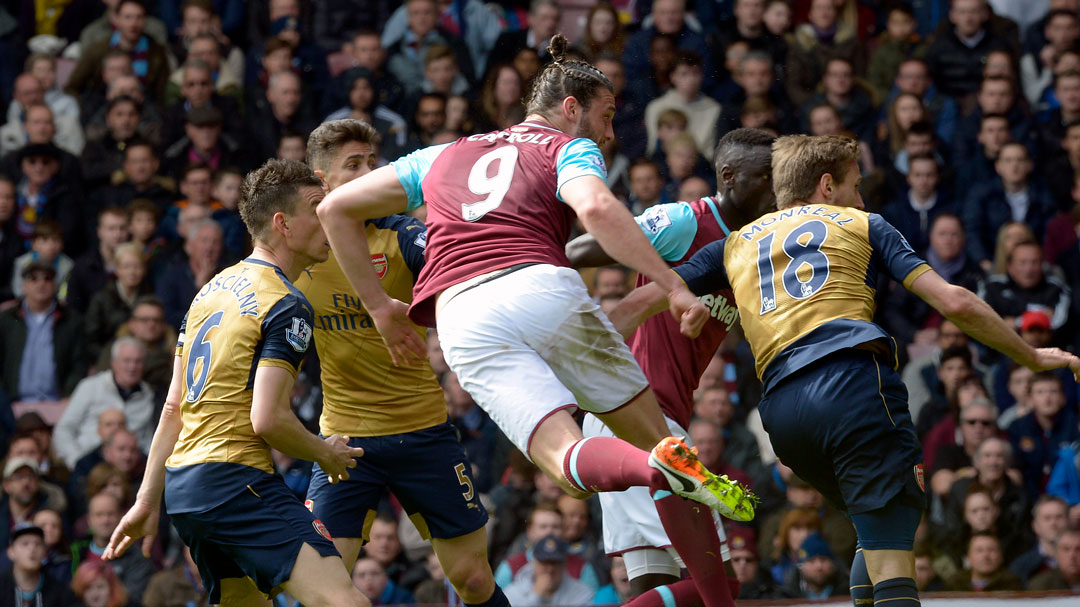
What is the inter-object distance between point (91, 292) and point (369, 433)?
20.6ft

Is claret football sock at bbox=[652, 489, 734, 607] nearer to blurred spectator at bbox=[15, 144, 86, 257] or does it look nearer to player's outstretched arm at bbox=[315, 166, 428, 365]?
player's outstretched arm at bbox=[315, 166, 428, 365]

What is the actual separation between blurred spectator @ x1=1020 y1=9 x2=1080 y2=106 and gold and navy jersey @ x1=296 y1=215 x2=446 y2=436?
758 centimetres

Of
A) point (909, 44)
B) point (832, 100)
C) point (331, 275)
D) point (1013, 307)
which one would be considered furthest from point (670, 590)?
point (909, 44)

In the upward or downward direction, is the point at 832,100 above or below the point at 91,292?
above

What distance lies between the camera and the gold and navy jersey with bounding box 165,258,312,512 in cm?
517

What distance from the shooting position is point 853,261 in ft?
17.5

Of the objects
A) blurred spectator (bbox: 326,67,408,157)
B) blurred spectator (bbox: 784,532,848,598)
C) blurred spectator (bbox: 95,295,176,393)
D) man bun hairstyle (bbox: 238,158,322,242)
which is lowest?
blurred spectator (bbox: 784,532,848,598)

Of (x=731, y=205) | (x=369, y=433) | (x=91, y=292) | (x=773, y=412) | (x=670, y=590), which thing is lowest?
(x=91, y=292)

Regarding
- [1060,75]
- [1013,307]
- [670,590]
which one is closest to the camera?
[670,590]

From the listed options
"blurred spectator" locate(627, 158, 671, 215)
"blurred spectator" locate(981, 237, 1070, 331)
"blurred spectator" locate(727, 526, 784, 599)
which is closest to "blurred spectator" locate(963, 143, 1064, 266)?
"blurred spectator" locate(981, 237, 1070, 331)

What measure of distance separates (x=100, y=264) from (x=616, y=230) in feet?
26.7

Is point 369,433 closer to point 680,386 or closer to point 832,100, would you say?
point 680,386

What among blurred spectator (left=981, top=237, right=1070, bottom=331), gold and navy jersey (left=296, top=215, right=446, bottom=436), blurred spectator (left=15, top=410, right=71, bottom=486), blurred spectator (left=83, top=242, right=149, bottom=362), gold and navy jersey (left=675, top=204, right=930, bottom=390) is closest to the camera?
gold and navy jersey (left=675, top=204, right=930, bottom=390)

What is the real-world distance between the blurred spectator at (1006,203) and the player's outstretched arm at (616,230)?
21.7 feet
